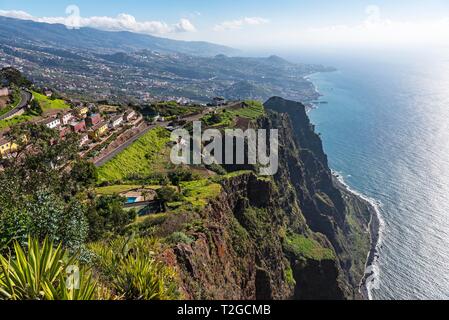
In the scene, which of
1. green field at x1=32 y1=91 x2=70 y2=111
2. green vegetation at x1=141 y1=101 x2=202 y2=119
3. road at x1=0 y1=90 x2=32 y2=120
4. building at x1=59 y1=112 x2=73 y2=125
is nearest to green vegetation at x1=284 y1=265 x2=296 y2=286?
green vegetation at x1=141 y1=101 x2=202 y2=119

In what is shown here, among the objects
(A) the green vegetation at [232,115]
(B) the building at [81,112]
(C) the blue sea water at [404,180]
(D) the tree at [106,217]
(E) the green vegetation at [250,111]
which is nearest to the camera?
(D) the tree at [106,217]

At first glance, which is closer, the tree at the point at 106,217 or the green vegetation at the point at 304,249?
the tree at the point at 106,217

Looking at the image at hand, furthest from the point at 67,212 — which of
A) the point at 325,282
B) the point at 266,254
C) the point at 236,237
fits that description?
the point at 325,282

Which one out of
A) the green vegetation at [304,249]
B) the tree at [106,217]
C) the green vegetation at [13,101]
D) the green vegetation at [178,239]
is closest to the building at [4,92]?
the green vegetation at [13,101]

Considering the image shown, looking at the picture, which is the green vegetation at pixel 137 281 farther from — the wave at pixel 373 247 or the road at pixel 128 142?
the wave at pixel 373 247

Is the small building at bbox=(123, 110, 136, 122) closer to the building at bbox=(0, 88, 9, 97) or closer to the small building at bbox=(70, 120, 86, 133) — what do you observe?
the small building at bbox=(70, 120, 86, 133)
